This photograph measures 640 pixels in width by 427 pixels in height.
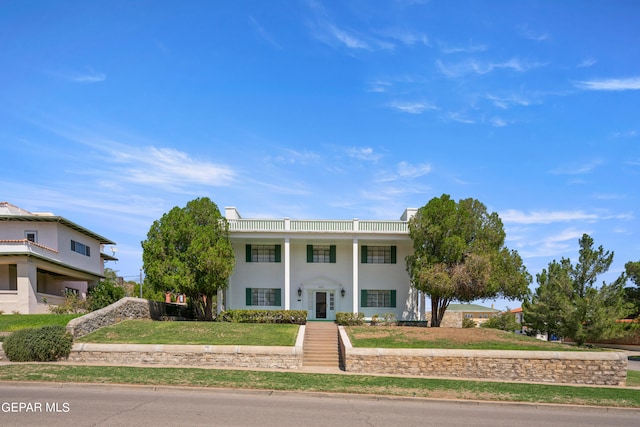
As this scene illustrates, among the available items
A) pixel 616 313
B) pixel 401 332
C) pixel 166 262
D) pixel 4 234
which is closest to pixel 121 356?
pixel 166 262

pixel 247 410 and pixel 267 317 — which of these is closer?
pixel 247 410

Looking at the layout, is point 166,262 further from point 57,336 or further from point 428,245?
point 428,245

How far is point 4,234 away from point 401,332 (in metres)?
24.6

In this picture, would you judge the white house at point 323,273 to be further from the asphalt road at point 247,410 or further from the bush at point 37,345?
the asphalt road at point 247,410

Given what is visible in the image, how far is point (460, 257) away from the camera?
2939cm

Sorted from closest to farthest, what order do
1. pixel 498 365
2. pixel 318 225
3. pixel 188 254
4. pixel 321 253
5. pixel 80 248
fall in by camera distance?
pixel 498 365
pixel 188 254
pixel 318 225
pixel 321 253
pixel 80 248

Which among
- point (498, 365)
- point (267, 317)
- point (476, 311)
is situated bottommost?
point (476, 311)

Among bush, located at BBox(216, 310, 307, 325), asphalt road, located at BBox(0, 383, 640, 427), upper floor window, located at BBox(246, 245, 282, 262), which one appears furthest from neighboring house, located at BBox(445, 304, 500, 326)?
asphalt road, located at BBox(0, 383, 640, 427)

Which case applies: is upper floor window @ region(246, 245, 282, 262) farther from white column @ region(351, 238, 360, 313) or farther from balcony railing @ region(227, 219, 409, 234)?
white column @ region(351, 238, 360, 313)

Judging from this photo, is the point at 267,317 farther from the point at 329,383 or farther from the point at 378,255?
the point at 329,383

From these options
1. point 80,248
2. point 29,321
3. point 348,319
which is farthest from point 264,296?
point 80,248

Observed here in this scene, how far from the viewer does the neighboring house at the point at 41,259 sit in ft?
96.5

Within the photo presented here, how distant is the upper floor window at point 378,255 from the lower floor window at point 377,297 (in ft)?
6.19

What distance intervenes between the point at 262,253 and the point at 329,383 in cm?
1858
